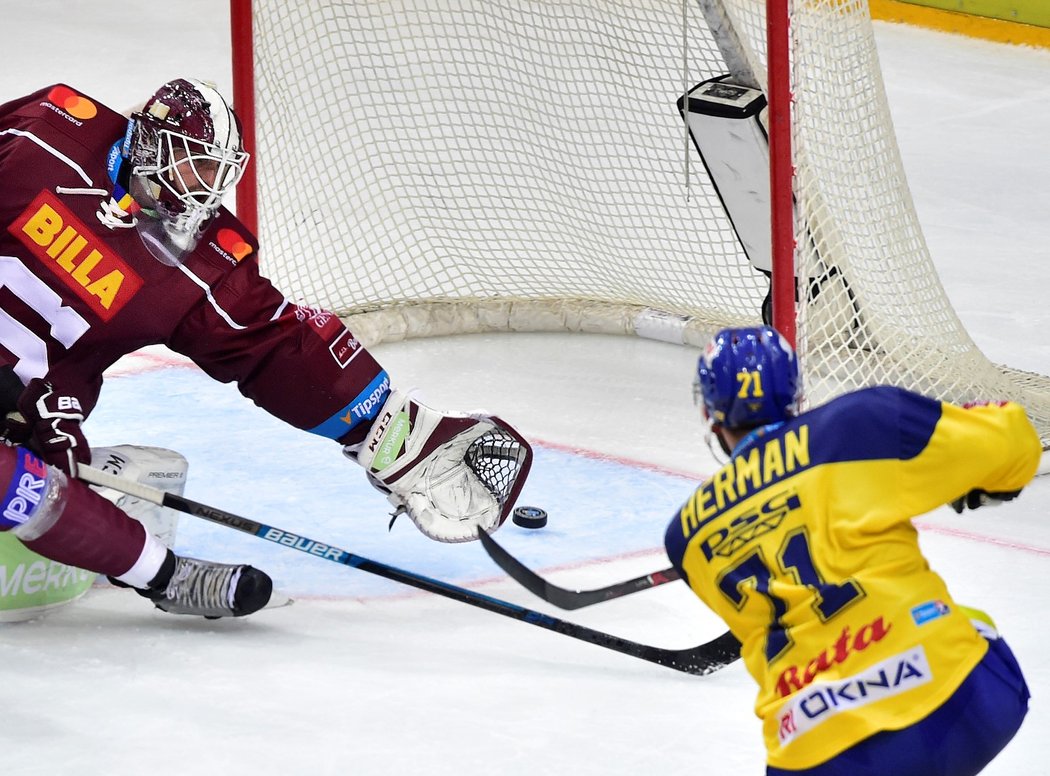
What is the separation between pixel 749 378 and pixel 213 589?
4.31ft

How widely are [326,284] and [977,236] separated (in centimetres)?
209

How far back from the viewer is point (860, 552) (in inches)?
73.9

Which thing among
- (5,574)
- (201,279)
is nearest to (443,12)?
(201,279)

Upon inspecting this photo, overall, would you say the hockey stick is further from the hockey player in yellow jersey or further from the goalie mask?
the hockey player in yellow jersey

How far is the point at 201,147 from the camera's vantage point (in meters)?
2.91

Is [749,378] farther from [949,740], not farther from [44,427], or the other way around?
[44,427]

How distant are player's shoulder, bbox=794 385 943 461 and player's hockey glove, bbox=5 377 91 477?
57.8 inches

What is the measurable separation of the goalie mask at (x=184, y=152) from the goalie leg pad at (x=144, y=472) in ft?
1.37

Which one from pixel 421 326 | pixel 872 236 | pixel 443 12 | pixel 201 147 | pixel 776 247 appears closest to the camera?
pixel 201 147

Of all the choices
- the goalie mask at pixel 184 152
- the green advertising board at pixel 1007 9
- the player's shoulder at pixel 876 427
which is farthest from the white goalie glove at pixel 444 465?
the green advertising board at pixel 1007 9

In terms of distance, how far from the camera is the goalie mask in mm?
2914

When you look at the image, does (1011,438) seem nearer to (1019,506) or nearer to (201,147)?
(201,147)

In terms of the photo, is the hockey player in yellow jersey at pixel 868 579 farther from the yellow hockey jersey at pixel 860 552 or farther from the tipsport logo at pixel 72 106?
the tipsport logo at pixel 72 106

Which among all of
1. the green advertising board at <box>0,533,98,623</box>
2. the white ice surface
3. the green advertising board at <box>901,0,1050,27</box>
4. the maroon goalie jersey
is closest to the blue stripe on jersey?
the maroon goalie jersey
